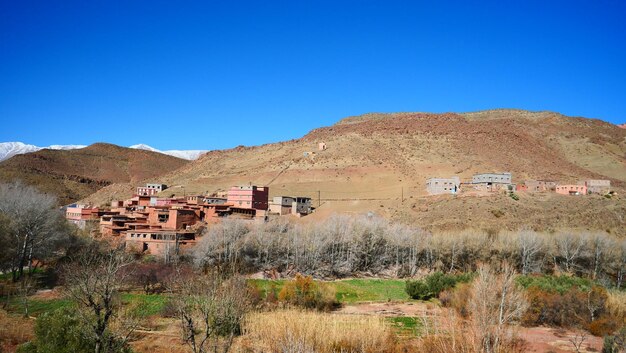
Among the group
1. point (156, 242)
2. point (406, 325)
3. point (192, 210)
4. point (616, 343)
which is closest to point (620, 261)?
point (406, 325)

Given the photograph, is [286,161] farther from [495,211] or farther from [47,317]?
[47,317]

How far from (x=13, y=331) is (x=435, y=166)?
248 ft

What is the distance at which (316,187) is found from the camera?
82562mm

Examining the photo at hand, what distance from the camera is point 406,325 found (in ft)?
89.2

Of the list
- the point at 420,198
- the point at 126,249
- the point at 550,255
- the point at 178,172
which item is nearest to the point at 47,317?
the point at 126,249

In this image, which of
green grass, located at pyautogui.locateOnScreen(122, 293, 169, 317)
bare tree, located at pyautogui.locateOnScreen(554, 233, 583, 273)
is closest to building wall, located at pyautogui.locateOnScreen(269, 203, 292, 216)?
green grass, located at pyautogui.locateOnScreen(122, 293, 169, 317)

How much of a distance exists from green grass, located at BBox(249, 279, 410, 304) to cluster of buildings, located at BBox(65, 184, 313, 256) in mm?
10436

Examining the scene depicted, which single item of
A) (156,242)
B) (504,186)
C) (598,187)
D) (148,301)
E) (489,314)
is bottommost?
(148,301)

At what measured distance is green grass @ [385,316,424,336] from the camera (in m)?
24.5

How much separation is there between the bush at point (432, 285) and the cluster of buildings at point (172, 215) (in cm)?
2072

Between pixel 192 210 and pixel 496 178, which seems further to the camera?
pixel 496 178

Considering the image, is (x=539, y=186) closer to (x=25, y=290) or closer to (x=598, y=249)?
(x=598, y=249)

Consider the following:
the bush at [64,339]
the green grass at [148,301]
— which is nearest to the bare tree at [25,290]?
the green grass at [148,301]

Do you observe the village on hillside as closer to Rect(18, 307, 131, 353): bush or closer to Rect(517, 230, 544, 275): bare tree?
Rect(517, 230, 544, 275): bare tree
